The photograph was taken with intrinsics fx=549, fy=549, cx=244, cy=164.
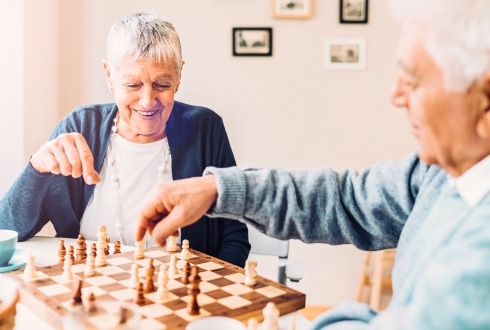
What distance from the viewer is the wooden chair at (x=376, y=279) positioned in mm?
3074

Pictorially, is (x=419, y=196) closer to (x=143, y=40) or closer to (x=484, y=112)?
(x=484, y=112)

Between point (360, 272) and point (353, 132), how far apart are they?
0.82 m

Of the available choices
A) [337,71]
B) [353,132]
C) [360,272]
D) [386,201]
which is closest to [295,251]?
[360,272]

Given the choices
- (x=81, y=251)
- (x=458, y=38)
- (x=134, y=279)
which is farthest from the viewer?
(x=81, y=251)

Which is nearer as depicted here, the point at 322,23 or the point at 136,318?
the point at 136,318

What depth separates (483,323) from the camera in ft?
2.50

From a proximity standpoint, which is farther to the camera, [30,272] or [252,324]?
[30,272]

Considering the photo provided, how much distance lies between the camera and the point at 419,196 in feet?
3.84

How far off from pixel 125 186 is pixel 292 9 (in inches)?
58.0

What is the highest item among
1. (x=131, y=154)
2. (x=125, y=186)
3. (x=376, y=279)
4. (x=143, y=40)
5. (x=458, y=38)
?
(x=143, y=40)

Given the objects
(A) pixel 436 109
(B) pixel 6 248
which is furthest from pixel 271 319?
(B) pixel 6 248

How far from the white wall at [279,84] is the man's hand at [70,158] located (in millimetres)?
1150

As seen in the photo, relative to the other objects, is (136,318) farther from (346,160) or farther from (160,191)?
Result: (346,160)

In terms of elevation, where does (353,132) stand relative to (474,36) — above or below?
below
